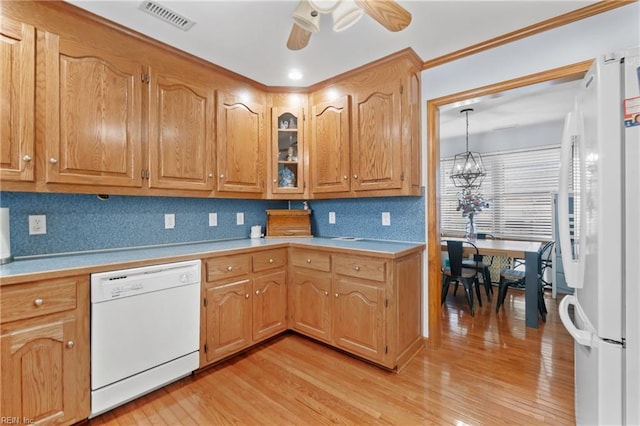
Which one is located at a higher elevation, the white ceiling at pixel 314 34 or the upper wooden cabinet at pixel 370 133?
the white ceiling at pixel 314 34

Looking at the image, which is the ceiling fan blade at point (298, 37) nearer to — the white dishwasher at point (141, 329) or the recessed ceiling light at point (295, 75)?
the recessed ceiling light at point (295, 75)

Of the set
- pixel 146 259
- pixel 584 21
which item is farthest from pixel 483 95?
pixel 146 259

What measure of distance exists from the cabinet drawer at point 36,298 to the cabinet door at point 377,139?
6.82 ft

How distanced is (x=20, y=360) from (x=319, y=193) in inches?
89.2

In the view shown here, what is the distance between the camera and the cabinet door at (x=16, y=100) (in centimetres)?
159

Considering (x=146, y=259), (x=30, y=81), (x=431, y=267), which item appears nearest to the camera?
(x=30, y=81)

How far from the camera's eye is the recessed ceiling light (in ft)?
Answer: 8.73

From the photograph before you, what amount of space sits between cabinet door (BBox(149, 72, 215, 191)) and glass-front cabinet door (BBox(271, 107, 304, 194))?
65 centimetres

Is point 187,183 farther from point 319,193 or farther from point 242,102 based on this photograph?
point 319,193

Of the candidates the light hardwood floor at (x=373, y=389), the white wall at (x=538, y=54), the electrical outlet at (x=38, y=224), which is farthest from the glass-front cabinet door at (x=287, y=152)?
the electrical outlet at (x=38, y=224)

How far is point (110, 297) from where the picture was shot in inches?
66.5

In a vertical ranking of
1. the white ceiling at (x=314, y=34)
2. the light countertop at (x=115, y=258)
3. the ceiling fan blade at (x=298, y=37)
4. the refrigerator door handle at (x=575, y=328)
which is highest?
the white ceiling at (x=314, y=34)

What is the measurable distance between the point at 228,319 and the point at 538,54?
2949 mm

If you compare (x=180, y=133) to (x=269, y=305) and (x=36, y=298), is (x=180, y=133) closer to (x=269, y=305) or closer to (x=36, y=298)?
(x=36, y=298)
